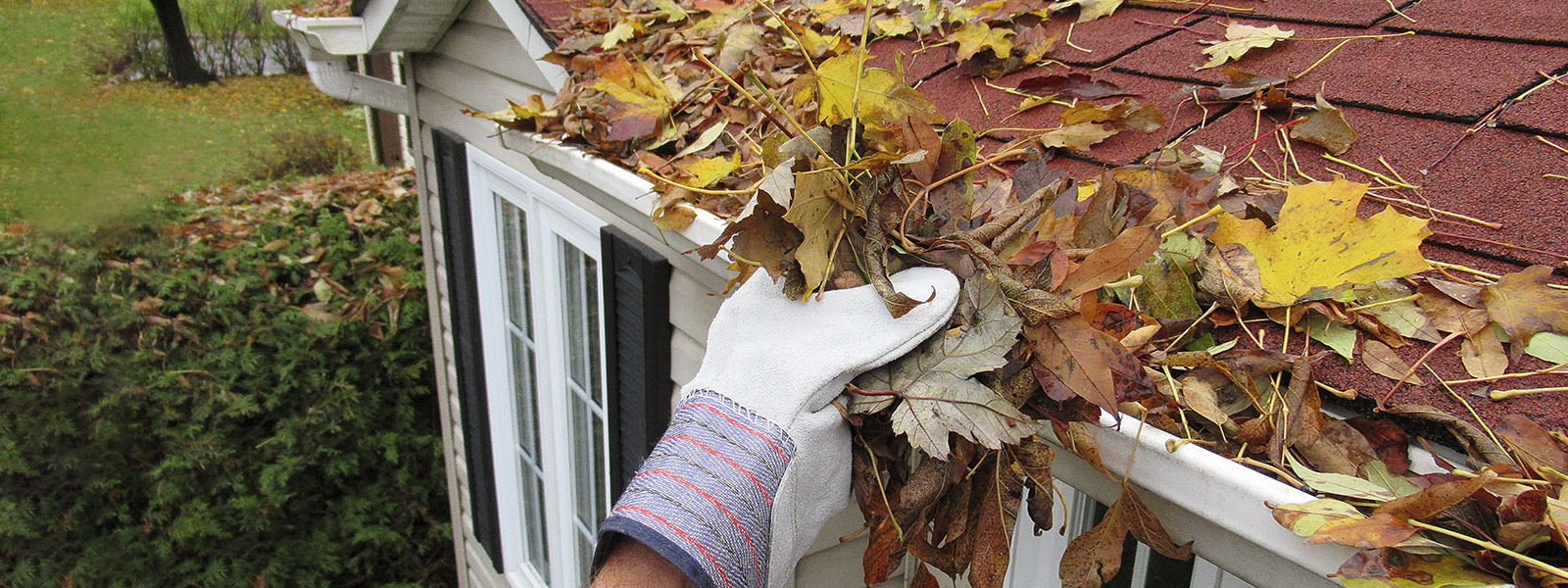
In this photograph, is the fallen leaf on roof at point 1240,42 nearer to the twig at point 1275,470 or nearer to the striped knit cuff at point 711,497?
the twig at point 1275,470

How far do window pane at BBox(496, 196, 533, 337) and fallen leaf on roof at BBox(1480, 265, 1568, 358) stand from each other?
9.19 ft

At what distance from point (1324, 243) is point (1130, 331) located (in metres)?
0.25

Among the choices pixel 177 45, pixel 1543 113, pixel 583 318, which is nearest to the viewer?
pixel 1543 113

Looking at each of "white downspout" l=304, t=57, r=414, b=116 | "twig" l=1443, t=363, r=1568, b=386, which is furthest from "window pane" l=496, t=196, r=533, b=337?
"twig" l=1443, t=363, r=1568, b=386

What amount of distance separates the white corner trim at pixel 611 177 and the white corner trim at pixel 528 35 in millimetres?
299

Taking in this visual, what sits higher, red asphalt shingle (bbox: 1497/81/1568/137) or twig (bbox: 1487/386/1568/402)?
red asphalt shingle (bbox: 1497/81/1568/137)

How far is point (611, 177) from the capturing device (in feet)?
6.14

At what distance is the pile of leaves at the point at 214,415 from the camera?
5859 mm

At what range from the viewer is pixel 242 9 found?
1381 centimetres

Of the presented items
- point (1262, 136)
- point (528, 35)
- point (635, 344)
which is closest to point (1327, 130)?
point (1262, 136)

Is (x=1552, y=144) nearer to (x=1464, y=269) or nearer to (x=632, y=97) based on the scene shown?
(x=1464, y=269)

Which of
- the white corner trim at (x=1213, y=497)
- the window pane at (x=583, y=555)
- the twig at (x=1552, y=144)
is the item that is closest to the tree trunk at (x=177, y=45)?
the window pane at (x=583, y=555)

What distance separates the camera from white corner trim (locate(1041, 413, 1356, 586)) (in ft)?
2.69

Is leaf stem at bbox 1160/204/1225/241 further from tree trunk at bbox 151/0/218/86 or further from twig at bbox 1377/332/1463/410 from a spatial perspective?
tree trunk at bbox 151/0/218/86
